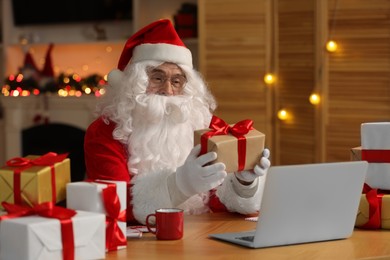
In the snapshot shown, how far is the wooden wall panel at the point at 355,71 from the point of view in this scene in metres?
4.44

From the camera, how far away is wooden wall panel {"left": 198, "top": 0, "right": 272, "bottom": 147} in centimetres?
513

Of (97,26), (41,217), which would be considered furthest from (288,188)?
(97,26)

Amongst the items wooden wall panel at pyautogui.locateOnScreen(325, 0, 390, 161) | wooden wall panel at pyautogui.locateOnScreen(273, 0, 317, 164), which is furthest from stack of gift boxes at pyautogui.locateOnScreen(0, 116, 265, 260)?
wooden wall panel at pyautogui.locateOnScreen(273, 0, 317, 164)

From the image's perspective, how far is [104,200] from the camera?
6.49 ft

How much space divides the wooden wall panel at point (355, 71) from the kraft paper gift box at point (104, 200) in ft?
9.01

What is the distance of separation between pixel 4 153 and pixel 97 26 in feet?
4.22

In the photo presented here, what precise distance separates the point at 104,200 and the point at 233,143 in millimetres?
438

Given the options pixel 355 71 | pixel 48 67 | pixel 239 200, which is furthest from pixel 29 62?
pixel 239 200

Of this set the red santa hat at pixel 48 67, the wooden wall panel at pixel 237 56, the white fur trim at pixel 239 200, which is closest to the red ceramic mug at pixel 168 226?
the white fur trim at pixel 239 200

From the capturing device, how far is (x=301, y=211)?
6.80 ft

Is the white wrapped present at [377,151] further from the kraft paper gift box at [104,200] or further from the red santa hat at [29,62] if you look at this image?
the red santa hat at [29,62]

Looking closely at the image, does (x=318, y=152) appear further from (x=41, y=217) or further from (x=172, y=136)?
(x=41, y=217)

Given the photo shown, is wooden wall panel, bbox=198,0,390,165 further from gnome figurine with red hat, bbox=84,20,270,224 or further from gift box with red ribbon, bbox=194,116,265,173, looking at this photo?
gift box with red ribbon, bbox=194,116,265,173

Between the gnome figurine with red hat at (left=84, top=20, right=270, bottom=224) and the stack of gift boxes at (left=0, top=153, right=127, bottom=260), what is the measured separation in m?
0.45
